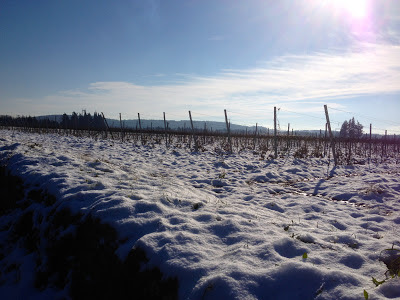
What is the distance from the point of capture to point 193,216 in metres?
3.23

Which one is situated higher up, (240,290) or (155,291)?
(240,290)

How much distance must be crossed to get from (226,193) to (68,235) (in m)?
3.38

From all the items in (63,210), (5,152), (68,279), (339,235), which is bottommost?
(68,279)

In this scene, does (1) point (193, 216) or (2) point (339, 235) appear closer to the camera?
(2) point (339, 235)

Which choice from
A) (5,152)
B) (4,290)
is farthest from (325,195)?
(5,152)

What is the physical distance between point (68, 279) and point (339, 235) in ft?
11.5

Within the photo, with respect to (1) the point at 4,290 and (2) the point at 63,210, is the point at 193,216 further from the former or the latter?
(1) the point at 4,290

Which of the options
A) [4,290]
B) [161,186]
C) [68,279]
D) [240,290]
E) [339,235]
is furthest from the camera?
[161,186]

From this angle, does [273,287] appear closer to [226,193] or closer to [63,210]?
[63,210]

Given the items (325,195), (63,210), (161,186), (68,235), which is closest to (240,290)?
(68,235)

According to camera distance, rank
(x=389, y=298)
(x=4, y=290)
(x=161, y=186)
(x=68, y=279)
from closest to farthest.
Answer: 1. (x=389, y=298)
2. (x=68, y=279)
3. (x=4, y=290)
4. (x=161, y=186)

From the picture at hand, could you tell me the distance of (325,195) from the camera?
17.9 feet

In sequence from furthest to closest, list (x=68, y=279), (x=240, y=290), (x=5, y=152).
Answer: (x=5, y=152), (x=68, y=279), (x=240, y=290)

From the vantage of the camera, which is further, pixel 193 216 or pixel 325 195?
pixel 325 195
